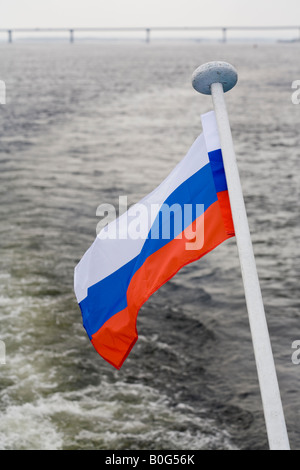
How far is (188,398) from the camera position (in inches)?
376

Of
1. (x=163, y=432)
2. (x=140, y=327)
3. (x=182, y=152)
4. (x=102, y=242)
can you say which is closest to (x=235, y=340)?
(x=140, y=327)

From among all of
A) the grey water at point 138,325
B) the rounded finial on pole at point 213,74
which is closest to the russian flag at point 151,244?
the rounded finial on pole at point 213,74

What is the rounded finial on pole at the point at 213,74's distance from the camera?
450 cm

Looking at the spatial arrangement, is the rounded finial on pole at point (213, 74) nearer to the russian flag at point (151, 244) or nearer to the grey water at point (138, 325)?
the russian flag at point (151, 244)

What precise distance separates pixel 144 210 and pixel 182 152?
25485 millimetres

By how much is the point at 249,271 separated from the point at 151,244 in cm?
118

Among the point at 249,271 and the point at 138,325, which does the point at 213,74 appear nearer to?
the point at 249,271

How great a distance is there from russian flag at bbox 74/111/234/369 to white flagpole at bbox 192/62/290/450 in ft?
1.27

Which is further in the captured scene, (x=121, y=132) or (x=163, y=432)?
(x=121, y=132)

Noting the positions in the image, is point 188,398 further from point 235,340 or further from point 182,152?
point 182,152

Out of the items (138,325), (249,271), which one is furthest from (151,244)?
(138,325)

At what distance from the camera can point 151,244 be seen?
504 cm
